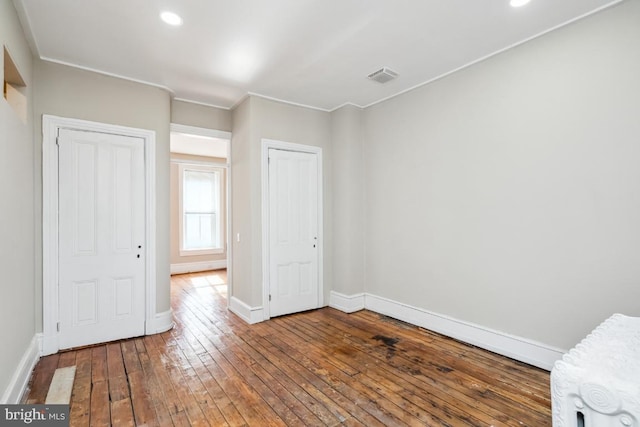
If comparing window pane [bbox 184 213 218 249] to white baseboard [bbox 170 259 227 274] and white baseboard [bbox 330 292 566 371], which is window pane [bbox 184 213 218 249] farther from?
white baseboard [bbox 330 292 566 371]

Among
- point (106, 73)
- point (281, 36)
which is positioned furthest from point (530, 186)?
point (106, 73)

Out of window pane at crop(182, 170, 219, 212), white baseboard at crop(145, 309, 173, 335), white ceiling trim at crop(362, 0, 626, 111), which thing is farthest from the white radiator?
window pane at crop(182, 170, 219, 212)

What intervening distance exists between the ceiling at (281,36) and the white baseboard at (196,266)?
4713mm

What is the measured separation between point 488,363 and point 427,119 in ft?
8.43

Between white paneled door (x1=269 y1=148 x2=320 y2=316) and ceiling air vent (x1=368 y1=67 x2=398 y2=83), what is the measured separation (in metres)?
1.41

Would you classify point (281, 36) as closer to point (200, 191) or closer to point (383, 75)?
point (383, 75)

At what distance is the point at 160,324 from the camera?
12.2 ft

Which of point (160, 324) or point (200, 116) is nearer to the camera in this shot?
point (160, 324)

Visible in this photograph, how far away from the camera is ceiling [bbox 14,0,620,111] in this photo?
2408 mm

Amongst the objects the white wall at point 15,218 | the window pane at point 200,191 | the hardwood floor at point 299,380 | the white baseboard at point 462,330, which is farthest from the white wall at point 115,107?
the window pane at point 200,191

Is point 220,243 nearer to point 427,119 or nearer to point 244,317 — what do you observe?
point 244,317

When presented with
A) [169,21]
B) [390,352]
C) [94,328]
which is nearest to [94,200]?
[94,328]

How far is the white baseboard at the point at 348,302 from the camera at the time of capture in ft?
14.6

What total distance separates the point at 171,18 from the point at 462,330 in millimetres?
3887
